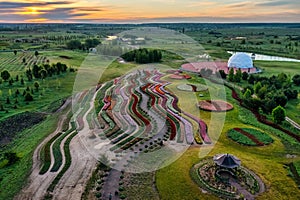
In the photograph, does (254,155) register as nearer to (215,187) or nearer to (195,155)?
(195,155)

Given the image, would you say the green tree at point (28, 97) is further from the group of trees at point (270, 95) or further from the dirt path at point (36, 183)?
the group of trees at point (270, 95)

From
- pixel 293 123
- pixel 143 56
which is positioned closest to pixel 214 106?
pixel 293 123

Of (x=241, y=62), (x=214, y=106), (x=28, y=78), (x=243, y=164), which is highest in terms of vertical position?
(x=241, y=62)

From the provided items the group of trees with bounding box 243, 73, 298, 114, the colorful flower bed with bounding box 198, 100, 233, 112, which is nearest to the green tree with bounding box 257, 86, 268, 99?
the group of trees with bounding box 243, 73, 298, 114

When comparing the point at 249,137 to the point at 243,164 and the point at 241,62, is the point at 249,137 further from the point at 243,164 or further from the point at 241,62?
the point at 241,62

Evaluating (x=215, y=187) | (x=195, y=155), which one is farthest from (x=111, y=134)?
(x=215, y=187)

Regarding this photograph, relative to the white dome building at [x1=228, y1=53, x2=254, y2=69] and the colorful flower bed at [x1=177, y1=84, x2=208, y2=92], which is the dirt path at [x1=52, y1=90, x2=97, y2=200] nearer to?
the colorful flower bed at [x1=177, y1=84, x2=208, y2=92]
